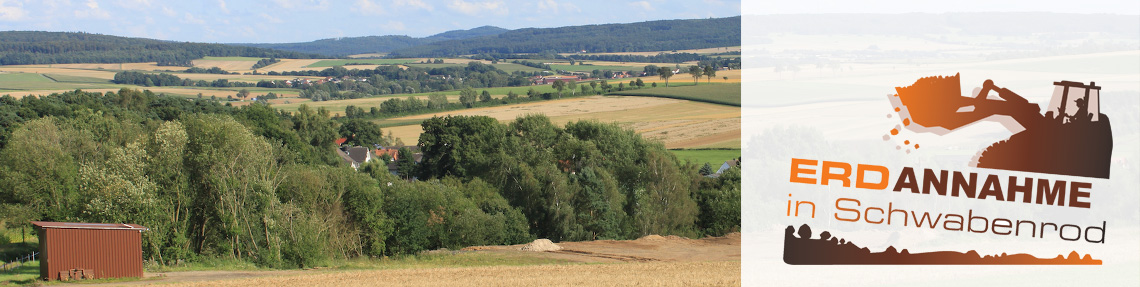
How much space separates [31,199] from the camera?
117 feet

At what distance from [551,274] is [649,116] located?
50679 mm

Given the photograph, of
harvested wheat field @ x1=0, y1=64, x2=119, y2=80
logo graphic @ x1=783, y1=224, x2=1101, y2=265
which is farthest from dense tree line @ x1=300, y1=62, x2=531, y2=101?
logo graphic @ x1=783, y1=224, x2=1101, y2=265

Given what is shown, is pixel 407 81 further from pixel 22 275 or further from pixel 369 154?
pixel 22 275

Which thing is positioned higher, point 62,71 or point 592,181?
point 62,71

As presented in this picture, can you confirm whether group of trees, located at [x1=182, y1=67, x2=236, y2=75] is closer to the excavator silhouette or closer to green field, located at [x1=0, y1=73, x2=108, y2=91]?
green field, located at [x1=0, y1=73, x2=108, y2=91]

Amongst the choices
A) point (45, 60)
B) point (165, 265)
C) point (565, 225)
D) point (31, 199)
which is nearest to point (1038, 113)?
point (165, 265)

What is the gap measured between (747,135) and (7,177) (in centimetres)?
2990

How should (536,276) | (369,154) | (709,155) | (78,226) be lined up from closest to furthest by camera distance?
(78,226) → (536,276) → (709,155) → (369,154)

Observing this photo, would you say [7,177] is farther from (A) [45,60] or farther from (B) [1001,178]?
(A) [45,60]

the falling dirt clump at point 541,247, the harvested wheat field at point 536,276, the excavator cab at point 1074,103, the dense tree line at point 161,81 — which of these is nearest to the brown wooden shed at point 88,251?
the harvested wheat field at point 536,276

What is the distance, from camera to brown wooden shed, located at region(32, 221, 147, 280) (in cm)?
2338

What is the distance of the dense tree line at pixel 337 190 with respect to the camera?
30172mm

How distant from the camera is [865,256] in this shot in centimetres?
1686

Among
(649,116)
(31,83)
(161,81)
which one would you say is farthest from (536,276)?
(161,81)
